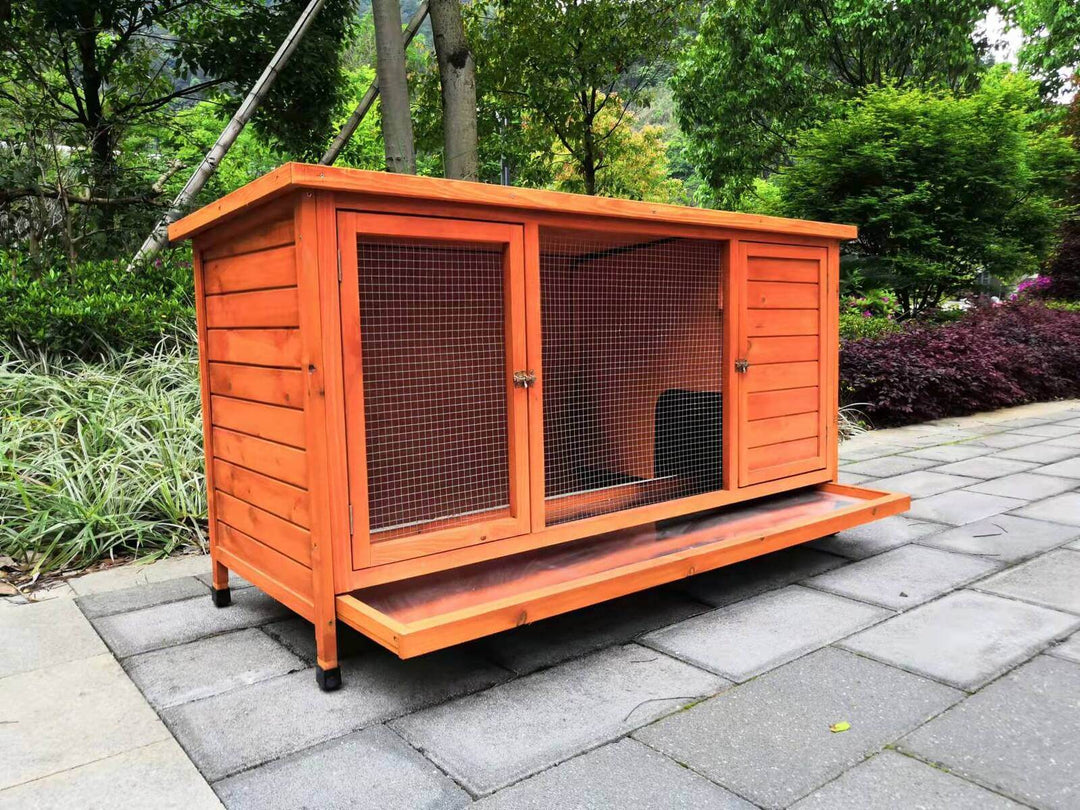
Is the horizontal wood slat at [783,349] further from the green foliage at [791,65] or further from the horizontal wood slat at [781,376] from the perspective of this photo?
the green foliage at [791,65]

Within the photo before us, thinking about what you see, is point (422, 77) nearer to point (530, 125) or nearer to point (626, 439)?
point (530, 125)

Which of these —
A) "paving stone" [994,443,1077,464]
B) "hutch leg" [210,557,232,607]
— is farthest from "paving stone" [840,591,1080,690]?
"paving stone" [994,443,1077,464]

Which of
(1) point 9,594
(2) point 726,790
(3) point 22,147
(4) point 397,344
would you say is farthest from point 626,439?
(3) point 22,147

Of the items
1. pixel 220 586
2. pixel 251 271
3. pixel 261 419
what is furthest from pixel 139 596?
pixel 251 271

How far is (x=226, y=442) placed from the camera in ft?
9.11

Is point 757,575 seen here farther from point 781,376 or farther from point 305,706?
point 305,706

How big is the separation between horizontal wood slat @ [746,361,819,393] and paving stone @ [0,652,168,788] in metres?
2.42

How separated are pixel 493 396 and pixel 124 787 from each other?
1.47m

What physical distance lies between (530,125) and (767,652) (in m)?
9.10

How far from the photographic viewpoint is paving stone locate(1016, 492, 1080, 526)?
12.8 feet

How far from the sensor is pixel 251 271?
8.00 ft

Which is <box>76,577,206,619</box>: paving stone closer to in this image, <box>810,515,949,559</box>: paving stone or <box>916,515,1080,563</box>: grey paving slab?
<box>810,515,949,559</box>: paving stone

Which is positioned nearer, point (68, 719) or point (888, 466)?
point (68, 719)

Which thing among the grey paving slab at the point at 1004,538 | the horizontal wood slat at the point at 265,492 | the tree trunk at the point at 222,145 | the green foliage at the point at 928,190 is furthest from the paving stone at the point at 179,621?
the green foliage at the point at 928,190
